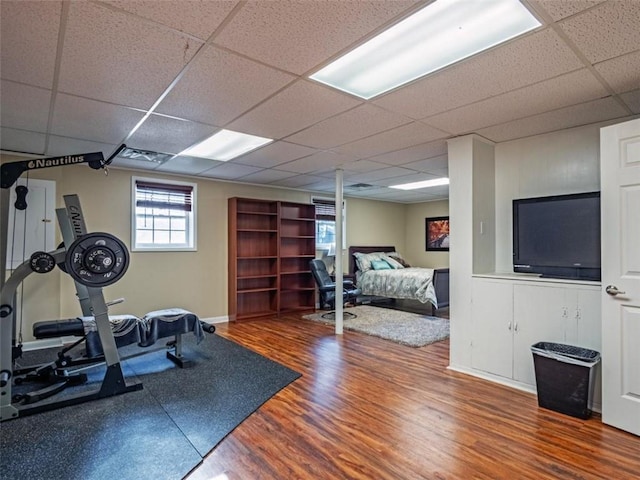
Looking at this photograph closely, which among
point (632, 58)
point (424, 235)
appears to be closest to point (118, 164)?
point (632, 58)

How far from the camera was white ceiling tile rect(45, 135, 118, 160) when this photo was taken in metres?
3.58

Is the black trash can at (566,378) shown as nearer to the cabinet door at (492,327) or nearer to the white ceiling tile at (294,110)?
the cabinet door at (492,327)

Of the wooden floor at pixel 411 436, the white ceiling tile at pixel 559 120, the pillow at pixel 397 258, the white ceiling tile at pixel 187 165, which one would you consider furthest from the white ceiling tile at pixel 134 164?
the pillow at pixel 397 258

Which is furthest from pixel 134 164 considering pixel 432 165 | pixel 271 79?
pixel 432 165

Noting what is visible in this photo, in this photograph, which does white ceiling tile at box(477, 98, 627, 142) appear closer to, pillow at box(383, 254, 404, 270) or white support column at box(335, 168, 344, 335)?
white support column at box(335, 168, 344, 335)

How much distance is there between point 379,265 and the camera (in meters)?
7.40

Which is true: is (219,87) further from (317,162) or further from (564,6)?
(317,162)

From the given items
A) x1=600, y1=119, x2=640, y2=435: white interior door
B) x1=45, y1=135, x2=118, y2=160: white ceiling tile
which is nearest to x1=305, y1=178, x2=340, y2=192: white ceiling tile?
x1=45, y1=135, x2=118, y2=160: white ceiling tile

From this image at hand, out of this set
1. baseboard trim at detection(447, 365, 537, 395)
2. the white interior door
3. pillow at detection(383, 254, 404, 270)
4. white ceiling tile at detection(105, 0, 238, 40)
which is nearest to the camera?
white ceiling tile at detection(105, 0, 238, 40)

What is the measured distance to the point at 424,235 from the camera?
862cm

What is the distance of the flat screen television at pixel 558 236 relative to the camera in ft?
9.52

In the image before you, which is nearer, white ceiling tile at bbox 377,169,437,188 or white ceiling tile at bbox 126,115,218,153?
white ceiling tile at bbox 126,115,218,153

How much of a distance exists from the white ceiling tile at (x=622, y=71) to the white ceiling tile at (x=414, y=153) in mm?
1462

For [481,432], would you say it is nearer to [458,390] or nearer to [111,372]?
[458,390]
